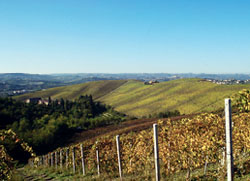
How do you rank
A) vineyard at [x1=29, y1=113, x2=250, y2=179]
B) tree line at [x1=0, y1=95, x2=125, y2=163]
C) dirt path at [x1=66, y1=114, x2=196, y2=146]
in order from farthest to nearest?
tree line at [x1=0, y1=95, x2=125, y2=163], dirt path at [x1=66, y1=114, x2=196, y2=146], vineyard at [x1=29, y1=113, x2=250, y2=179]

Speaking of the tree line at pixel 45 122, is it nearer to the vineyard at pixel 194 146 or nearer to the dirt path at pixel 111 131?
the dirt path at pixel 111 131

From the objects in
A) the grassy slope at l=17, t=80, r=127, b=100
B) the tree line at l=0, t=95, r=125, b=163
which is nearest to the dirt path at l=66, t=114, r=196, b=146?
the tree line at l=0, t=95, r=125, b=163

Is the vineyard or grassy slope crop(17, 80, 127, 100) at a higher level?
the vineyard

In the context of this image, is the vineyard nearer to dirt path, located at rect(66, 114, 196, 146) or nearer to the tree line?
the tree line

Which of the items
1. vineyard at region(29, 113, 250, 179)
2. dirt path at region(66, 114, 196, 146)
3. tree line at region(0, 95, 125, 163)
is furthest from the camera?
tree line at region(0, 95, 125, 163)

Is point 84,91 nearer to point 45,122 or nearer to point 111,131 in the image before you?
point 45,122

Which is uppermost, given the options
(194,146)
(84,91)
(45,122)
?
(194,146)

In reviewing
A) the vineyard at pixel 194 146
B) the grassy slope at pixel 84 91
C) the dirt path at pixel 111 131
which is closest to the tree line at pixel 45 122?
the dirt path at pixel 111 131

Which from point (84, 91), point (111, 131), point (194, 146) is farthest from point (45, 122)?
point (84, 91)

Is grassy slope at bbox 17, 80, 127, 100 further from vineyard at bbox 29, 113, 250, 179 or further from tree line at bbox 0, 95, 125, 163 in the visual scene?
vineyard at bbox 29, 113, 250, 179

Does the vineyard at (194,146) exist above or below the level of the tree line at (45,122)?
above

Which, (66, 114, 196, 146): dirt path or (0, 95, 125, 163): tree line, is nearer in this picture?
(66, 114, 196, 146): dirt path

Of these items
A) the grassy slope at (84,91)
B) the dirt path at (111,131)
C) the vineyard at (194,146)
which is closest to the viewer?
the vineyard at (194,146)

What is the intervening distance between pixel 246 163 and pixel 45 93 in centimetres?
16743
